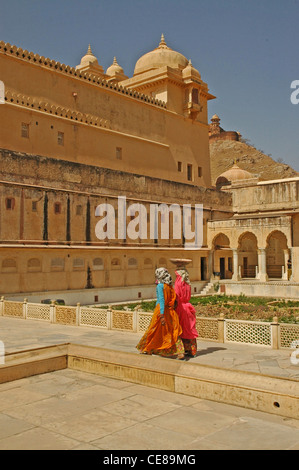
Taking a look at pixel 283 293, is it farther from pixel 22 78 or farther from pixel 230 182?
pixel 22 78

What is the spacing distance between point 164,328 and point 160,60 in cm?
2835

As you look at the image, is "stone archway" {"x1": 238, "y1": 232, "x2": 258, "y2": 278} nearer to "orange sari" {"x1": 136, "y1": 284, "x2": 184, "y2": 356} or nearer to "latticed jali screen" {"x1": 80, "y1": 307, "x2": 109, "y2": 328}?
"latticed jali screen" {"x1": 80, "y1": 307, "x2": 109, "y2": 328}

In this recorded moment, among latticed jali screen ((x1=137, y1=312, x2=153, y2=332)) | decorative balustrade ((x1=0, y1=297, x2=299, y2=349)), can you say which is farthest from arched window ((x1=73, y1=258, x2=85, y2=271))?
latticed jali screen ((x1=137, y1=312, x2=153, y2=332))

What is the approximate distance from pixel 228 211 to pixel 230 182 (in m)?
5.82

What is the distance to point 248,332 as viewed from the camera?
30.4 feet

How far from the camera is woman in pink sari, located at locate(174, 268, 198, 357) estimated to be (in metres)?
7.18

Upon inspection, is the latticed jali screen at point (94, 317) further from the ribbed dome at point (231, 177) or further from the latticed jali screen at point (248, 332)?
the ribbed dome at point (231, 177)

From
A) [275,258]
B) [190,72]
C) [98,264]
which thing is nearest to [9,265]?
[98,264]

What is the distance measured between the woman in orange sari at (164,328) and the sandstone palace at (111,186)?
1161 cm

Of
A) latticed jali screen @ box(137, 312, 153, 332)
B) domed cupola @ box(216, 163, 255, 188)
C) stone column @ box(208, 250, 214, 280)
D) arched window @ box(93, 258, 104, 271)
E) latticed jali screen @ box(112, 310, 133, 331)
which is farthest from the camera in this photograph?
domed cupola @ box(216, 163, 255, 188)

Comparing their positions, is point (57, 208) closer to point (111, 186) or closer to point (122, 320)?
point (111, 186)

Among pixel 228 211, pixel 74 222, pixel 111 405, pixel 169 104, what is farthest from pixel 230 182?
pixel 111 405

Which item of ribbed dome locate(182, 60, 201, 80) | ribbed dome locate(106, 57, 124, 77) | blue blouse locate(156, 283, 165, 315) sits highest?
ribbed dome locate(106, 57, 124, 77)

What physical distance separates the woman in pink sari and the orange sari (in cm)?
19
